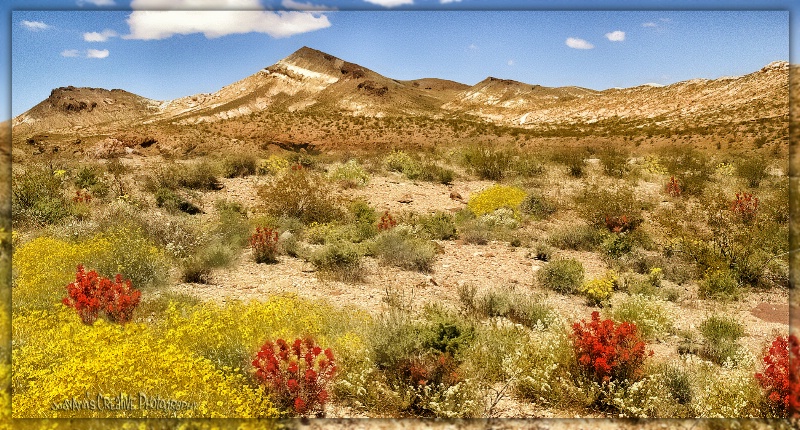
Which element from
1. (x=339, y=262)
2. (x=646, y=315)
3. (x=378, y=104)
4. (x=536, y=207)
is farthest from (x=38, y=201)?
(x=378, y=104)

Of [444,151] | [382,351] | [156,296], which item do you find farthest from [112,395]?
[444,151]

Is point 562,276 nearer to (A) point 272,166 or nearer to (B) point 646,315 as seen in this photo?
(B) point 646,315

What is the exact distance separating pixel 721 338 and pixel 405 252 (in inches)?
198

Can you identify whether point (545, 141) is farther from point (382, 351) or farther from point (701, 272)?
point (382, 351)

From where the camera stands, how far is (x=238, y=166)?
1680 centimetres

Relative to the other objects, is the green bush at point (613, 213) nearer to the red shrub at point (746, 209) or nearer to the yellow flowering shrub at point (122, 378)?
the red shrub at point (746, 209)

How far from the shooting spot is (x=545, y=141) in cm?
3275

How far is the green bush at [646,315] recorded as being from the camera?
241 inches

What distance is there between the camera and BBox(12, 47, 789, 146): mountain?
35750mm

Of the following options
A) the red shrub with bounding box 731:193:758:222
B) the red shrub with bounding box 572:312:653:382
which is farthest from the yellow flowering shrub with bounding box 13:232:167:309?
the red shrub with bounding box 731:193:758:222

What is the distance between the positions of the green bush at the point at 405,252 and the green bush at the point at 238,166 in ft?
28.9

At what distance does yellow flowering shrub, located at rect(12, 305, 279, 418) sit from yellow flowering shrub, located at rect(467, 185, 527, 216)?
919cm

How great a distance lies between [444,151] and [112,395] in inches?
839

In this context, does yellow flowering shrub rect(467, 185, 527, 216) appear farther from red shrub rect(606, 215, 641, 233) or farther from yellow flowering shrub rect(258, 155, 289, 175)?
yellow flowering shrub rect(258, 155, 289, 175)
